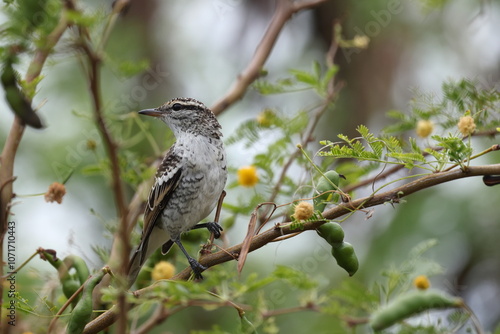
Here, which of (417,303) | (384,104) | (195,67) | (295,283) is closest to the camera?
(417,303)

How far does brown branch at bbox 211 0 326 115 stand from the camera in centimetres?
338

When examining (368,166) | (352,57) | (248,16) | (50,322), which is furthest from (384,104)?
(50,322)

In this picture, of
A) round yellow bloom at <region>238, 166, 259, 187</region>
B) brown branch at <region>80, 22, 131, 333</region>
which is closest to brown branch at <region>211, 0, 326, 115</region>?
round yellow bloom at <region>238, 166, 259, 187</region>

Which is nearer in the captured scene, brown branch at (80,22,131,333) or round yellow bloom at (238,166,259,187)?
brown branch at (80,22,131,333)

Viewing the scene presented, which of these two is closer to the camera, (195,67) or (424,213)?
(424,213)

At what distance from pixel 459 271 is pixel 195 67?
2756 millimetres

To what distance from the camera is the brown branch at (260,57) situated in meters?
3.38

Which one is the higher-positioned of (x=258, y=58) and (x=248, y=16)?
(x=248, y=16)

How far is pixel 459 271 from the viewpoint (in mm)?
5320

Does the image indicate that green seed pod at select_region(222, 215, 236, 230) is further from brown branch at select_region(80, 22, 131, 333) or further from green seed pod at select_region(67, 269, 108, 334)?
brown branch at select_region(80, 22, 131, 333)

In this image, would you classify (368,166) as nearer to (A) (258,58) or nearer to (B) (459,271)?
(A) (258,58)

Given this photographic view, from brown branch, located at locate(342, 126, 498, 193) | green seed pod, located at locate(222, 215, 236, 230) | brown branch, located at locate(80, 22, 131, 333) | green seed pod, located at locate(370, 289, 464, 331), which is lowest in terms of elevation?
green seed pod, located at locate(370, 289, 464, 331)

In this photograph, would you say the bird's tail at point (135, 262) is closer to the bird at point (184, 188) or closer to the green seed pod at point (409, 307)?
the bird at point (184, 188)

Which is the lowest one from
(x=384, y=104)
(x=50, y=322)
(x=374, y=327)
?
(x=374, y=327)
